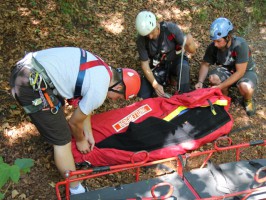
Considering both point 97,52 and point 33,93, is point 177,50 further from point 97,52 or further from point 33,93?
point 33,93

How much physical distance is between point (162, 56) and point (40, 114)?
257 centimetres

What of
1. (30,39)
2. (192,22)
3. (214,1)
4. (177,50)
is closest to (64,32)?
(30,39)

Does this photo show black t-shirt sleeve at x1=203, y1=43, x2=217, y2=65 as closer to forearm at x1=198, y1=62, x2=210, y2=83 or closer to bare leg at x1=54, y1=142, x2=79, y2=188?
forearm at x1=198, y1=62, x2=210, y2=83

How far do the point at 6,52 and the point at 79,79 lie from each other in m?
2.66

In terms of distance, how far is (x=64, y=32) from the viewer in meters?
5.94

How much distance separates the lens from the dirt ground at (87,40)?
13.3 ft

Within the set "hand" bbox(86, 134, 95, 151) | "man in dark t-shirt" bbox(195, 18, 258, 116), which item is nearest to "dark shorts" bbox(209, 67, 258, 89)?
"man in dark t-shirt" bbox(195, 18, 258, 116)

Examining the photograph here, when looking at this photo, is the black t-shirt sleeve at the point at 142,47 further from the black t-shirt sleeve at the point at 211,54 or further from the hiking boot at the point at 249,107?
the hiking boot at the point at 249,107

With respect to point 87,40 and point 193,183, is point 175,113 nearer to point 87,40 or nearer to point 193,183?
point 193,183

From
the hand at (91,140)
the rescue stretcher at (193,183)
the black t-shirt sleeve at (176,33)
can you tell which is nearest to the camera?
the rescue stretcher at (193,183)

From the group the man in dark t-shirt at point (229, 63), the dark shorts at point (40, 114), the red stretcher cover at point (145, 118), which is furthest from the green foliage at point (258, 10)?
the dark shorts at point (40, 114)

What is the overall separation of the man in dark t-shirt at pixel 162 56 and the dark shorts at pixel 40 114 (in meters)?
2.03

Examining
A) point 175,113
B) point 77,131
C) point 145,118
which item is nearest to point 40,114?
point 77,131

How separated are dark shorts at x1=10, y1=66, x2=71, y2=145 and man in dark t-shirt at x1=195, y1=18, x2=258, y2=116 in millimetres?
2712
